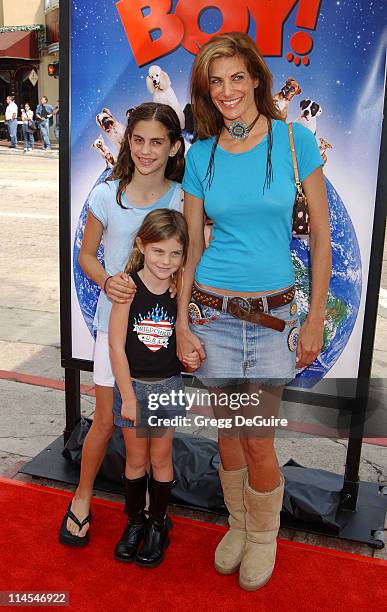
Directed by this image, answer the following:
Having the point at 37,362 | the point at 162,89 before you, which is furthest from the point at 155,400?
the point at 37,362

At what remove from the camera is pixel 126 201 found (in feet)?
8.80

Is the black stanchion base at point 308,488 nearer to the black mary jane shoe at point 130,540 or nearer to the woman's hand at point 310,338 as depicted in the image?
the black mary jane shoe at point 130,540

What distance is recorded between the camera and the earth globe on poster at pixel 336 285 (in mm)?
2932

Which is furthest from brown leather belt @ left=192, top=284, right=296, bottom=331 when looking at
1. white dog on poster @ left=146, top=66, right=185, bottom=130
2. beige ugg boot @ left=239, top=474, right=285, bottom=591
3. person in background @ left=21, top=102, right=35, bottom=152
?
person in background @ left=21, top=102, right=35, bottom=152

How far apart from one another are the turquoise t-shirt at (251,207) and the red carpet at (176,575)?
4.13ft

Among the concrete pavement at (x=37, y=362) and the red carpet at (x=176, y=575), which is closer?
the red carpet at (x=176, y=575)

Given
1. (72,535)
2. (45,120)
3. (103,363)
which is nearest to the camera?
(103,363)

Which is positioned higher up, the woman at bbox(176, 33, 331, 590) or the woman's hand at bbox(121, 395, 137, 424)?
the woman at bbox(176, 33, 331, 590)

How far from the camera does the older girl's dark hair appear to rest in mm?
2609

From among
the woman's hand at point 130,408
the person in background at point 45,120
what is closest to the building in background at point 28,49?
the person in background at point 45,120

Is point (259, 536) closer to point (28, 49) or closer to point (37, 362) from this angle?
point (37, 362)

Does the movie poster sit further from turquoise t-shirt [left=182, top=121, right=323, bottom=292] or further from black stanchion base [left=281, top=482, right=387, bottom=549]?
black stanchion base [left=281, top=482, right=387, bottom=549]

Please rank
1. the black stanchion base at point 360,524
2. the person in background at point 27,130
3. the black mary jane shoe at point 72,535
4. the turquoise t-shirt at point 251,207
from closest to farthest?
the turquoise t-shirt at point 251,207
the black mary jane shoe at point 72,535
the black stanchion base at point 360,524
the person in background at point 27,130

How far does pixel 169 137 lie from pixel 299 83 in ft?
2.09
